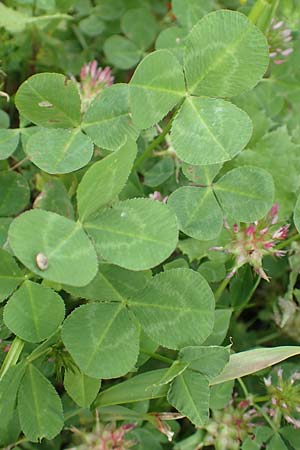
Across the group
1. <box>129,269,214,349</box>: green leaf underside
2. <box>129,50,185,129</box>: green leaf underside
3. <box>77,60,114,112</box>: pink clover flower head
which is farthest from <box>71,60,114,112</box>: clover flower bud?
<box>129,269,214,349</box>: green leaf underside

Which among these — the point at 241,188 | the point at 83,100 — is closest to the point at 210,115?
the point at 241,188

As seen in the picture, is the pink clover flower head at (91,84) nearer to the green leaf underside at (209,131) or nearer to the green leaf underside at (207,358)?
the green leaf underside at (209,131)

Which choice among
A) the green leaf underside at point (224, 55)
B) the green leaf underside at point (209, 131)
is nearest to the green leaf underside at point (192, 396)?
the green leaf underside at point (209, 131)

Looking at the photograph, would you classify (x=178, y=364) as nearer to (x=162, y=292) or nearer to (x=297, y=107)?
(x=162, y=292)

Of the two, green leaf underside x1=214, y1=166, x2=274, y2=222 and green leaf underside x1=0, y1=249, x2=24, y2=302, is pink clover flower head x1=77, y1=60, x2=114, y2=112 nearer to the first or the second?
green leaf underside x1=214, y1=166, x2=274, y2=222

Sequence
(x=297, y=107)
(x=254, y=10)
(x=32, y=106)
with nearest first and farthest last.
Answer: (x=32, y=106)
(x=254, y=10)
(x=297, y=107)
